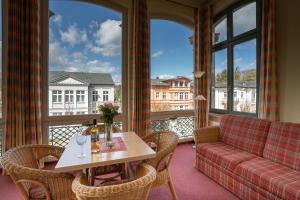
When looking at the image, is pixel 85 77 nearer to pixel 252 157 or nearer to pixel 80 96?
pixel 80 96

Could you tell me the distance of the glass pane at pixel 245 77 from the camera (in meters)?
3.61

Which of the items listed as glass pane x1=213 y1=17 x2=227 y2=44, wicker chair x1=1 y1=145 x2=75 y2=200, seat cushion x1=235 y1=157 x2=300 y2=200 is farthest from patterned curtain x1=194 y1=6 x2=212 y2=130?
wicker chair x1=1 y1=145 x2=75 y2=200

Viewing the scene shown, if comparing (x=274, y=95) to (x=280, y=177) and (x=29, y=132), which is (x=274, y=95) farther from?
(x=29, y=132)

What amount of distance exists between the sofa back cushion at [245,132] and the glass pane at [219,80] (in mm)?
1256

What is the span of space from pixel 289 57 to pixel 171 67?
2.31 meters

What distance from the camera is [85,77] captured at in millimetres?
3672

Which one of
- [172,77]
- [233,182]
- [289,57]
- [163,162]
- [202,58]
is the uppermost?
[202,58]

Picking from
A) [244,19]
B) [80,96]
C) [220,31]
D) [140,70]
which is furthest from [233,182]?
[220,31]

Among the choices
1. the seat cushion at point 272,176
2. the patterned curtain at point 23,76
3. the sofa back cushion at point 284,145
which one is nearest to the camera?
the seat cushion at point 272,176

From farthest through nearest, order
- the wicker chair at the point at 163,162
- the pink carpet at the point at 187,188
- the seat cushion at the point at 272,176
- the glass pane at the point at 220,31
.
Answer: the glass pane at the point at 220,31
the pink carpet at the point at 187,188
the wicker chair at the point at 163,162
the seat cushion at the point at 272,176

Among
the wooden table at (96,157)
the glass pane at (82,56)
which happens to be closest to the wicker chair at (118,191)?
the wooden table at (96,157)

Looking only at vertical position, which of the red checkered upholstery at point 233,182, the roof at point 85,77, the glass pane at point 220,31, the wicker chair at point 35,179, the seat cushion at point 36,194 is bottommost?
the red checkered upholstery at point 233,182

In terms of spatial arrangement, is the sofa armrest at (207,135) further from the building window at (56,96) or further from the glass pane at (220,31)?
the building window at (56,96)

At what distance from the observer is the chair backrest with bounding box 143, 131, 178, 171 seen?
6.08 feet
